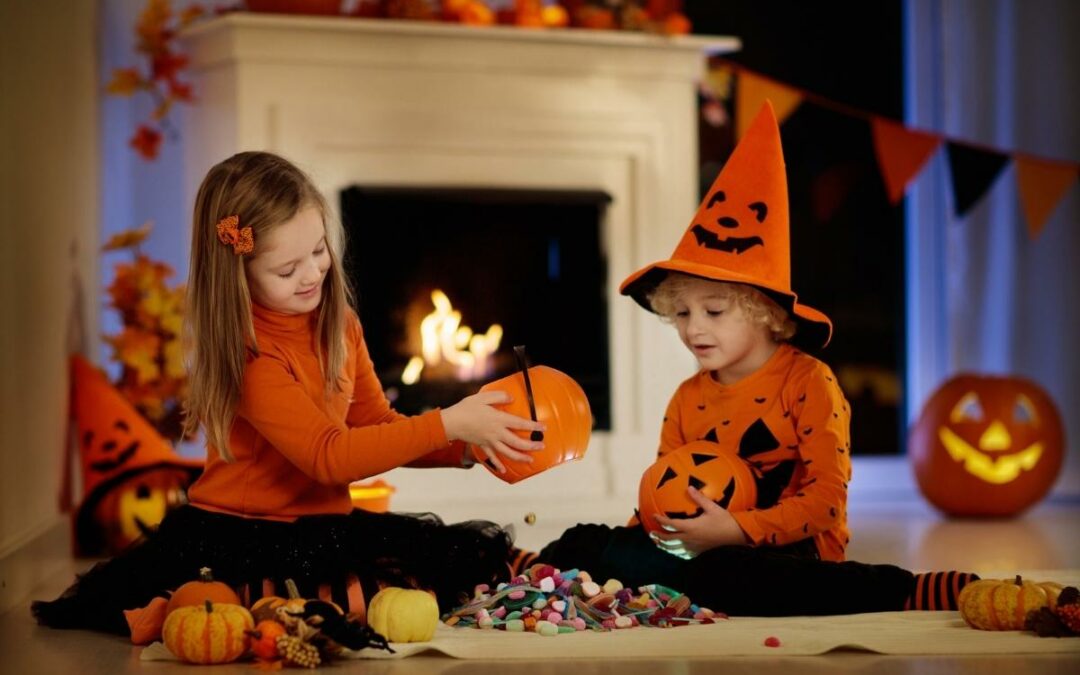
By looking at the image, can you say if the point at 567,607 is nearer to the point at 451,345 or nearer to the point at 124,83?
the point at 451,345

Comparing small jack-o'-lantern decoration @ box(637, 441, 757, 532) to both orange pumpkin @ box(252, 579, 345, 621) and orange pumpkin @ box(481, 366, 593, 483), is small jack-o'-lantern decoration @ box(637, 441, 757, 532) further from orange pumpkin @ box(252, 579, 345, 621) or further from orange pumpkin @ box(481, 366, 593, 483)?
orange pumpkin @ box(252, 579, 345, 621)

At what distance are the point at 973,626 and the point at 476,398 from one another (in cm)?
89

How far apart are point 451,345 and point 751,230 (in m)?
2.01

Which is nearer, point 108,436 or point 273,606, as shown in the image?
point 273,606

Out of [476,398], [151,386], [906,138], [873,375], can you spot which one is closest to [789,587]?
[476,398]

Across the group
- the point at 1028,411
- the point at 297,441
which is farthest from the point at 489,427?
the point at 1028,411

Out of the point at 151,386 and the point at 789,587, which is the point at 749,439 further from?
the point at 151,386

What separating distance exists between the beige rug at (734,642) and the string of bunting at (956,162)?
260 centimetres

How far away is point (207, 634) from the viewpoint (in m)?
2.00

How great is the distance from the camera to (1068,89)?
4844mm

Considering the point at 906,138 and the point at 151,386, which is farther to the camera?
the point at 906,138

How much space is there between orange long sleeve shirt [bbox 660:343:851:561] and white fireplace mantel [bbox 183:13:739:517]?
174 centimetres

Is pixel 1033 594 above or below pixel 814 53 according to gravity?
below

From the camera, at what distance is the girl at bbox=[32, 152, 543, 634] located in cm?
225
